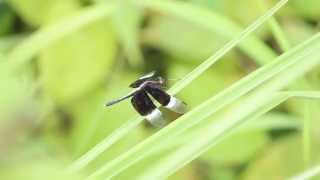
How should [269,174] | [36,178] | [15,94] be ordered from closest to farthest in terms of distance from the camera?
[36,178]
[15,94]
[269,174]

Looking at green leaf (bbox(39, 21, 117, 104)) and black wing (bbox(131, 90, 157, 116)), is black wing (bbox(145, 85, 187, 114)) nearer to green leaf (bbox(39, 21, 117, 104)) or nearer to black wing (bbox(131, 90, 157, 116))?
black wing (bbox(131, 90, 157, 116))

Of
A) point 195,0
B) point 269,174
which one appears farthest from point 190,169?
point 195,0

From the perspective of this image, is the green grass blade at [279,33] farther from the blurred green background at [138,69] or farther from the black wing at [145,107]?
the black wing at [145,107]

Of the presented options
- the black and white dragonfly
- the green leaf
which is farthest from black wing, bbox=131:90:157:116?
the green leaf

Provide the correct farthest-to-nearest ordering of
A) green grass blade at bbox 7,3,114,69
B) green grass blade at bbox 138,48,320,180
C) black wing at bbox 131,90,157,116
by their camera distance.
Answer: green grass blade at bbox 7,3,114,69
black wing at bbox 131,90,157,116
green grass blade at bbox 138,48,320,180

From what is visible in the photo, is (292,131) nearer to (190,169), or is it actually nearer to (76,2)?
(190,169)

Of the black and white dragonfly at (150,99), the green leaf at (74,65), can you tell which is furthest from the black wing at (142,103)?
the green leaf at (74,65)

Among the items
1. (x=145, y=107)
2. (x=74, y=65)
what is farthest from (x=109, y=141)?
(x=74, y=65)

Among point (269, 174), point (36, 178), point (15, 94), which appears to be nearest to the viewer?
point (36, 178)

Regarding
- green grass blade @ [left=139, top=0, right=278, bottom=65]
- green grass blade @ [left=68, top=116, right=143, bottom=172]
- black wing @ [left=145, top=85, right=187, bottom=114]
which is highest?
green grass blade @ [left=139, top=0, right=278, bottom=65]
